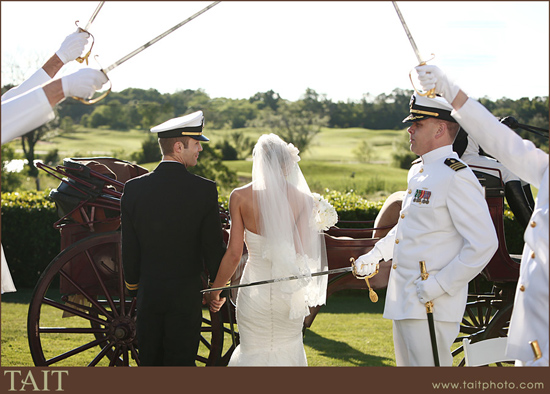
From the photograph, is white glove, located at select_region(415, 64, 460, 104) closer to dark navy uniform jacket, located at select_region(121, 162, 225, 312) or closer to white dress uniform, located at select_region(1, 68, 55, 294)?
dark navy uniform jacket, located at select_region(121, 162, 225, 312)

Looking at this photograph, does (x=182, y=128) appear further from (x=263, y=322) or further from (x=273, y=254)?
(x=263, y=322)

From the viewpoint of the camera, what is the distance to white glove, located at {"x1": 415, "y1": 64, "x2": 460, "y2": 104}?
253 cm

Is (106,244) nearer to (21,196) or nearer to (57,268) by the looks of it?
(57,268)

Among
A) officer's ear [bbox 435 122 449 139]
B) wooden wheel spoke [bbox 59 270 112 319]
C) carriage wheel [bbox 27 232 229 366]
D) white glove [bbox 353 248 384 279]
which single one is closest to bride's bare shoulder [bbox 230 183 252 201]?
white glove [bbox 353 248 384 279]

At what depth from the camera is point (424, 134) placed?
3430 mm

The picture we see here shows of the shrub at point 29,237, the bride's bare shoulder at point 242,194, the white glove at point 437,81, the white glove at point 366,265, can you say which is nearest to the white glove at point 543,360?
the white glove at point 437,81

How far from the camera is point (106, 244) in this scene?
15.6 ft

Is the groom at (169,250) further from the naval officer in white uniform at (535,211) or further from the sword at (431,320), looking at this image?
the naval officer in white uniform at (535,211)

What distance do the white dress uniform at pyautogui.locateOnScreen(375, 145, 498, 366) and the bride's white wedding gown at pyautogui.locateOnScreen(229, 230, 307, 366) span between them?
0.83 meters

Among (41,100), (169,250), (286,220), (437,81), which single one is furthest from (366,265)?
(41,100)

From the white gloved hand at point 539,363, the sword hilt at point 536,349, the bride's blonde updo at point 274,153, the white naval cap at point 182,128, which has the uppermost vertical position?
the white naval cap at point 182,128

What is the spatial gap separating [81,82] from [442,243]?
197 centimetres

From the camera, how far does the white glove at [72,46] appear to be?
10.3 feet

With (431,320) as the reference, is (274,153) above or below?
above
